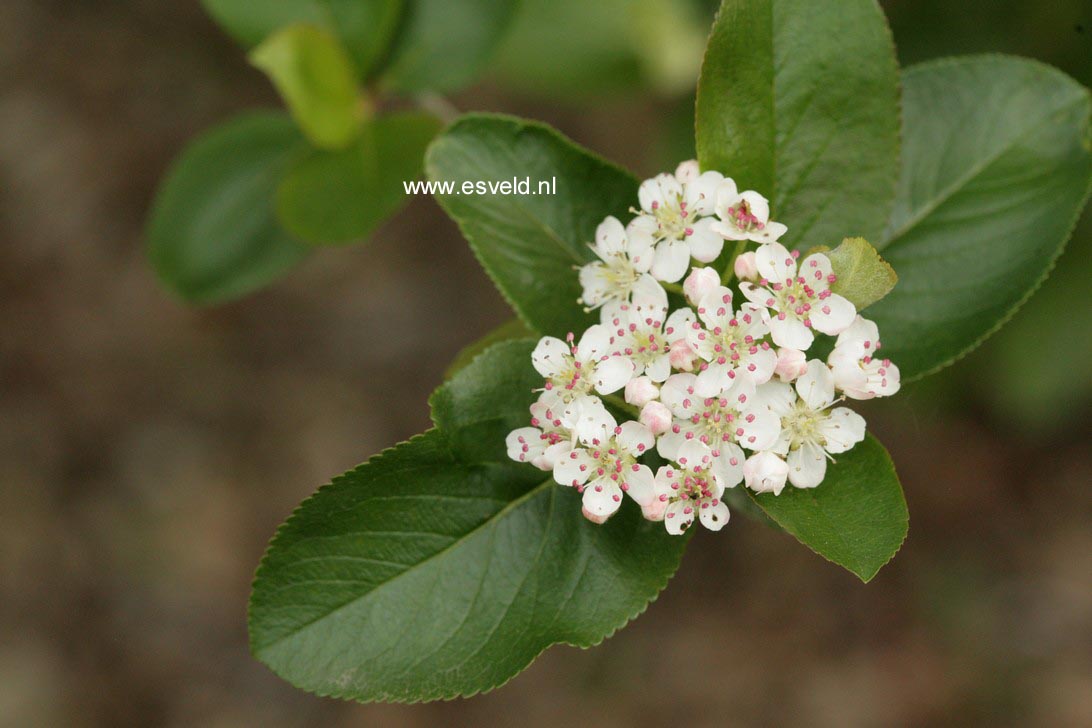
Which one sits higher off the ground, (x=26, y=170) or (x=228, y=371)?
(x=26, y=170)

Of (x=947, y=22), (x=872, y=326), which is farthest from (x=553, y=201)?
(x=947, y=22)

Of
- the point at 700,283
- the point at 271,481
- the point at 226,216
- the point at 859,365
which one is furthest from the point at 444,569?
the point at 271,481

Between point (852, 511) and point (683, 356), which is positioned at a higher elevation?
point (683, 356)

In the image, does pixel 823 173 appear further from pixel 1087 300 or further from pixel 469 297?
pixel 469 297

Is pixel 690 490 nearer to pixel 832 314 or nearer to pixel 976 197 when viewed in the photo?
pixel 832 314

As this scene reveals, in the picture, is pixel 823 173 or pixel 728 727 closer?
pixel 823 173

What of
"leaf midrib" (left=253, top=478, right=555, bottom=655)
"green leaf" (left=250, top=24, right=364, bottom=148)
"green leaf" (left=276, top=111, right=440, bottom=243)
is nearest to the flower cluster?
"leaf midrib" (left=253, top=478, right=555, bottom=655)
